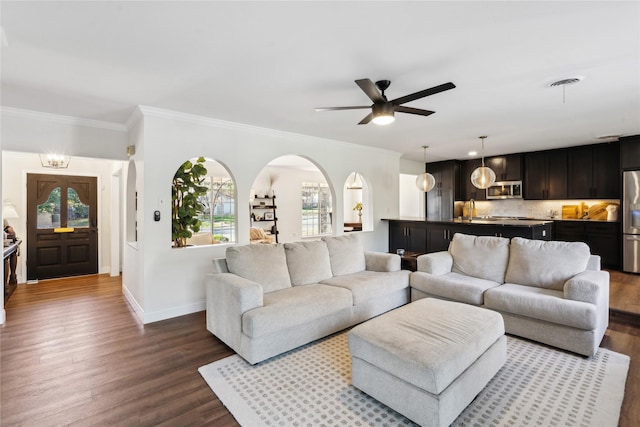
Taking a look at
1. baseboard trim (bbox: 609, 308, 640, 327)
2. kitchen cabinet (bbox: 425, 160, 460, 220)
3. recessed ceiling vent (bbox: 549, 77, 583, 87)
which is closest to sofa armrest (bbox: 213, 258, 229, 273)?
recessed ceiling vent (bbox: 549, 77, 583, 87)

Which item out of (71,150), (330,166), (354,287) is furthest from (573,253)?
(71,150)

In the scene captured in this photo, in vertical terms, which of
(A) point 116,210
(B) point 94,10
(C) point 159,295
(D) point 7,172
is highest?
(B) point 94,10

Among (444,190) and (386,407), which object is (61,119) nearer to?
(386,407)

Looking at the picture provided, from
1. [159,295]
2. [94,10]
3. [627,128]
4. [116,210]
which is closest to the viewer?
[94,10]

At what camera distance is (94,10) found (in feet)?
6.07

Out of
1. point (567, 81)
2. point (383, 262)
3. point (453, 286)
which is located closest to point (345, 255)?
point (383, 262)

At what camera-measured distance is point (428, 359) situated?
73.3 inches

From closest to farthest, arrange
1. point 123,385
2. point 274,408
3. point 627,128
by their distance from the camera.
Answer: point 274,408 < point 123,385 < point 627,128

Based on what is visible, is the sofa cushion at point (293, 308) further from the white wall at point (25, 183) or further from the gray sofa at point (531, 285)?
the white wall at point (25, 183)

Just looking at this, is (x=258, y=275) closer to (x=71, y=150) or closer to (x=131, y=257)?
(x=131, y=257)

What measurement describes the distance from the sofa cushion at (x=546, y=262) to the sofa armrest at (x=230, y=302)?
2.88 metres

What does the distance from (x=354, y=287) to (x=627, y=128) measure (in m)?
5.21

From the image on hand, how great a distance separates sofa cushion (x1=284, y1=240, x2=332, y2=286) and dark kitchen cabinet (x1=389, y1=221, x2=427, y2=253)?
2948 millimetres

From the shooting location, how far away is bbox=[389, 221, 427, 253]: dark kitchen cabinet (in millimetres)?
6180
